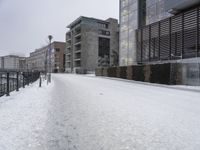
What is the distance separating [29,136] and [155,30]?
101ft

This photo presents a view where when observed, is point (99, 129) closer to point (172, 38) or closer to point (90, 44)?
point (172, 38)

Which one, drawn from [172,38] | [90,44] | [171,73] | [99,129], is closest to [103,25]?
[90,44]

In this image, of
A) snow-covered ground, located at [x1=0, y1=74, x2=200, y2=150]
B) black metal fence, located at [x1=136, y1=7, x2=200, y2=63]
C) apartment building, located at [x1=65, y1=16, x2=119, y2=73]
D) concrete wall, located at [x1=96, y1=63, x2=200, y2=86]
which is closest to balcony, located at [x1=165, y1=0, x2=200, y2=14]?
black metal fence, located at [x1=136, y1=7, x2=200, y2=63]

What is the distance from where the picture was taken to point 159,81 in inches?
931

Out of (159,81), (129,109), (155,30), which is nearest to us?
(129,109)

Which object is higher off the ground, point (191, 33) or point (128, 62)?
point (191, 33)

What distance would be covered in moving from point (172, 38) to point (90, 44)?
5746 cm

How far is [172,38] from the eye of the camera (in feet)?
95.0

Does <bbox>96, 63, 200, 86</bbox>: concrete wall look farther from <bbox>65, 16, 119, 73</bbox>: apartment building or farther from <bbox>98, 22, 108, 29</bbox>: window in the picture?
<bbox>98, 22, 108, 29</bbox>: window

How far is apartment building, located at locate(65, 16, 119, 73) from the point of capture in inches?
3270

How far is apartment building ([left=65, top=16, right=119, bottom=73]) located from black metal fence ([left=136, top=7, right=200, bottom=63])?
40.7 metres

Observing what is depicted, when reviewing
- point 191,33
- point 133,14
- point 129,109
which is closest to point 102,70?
point 133,14

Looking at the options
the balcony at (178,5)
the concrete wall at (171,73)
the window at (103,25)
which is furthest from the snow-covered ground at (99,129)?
the window at (103,25)

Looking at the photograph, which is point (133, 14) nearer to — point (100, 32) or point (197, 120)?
point (197, 120)
